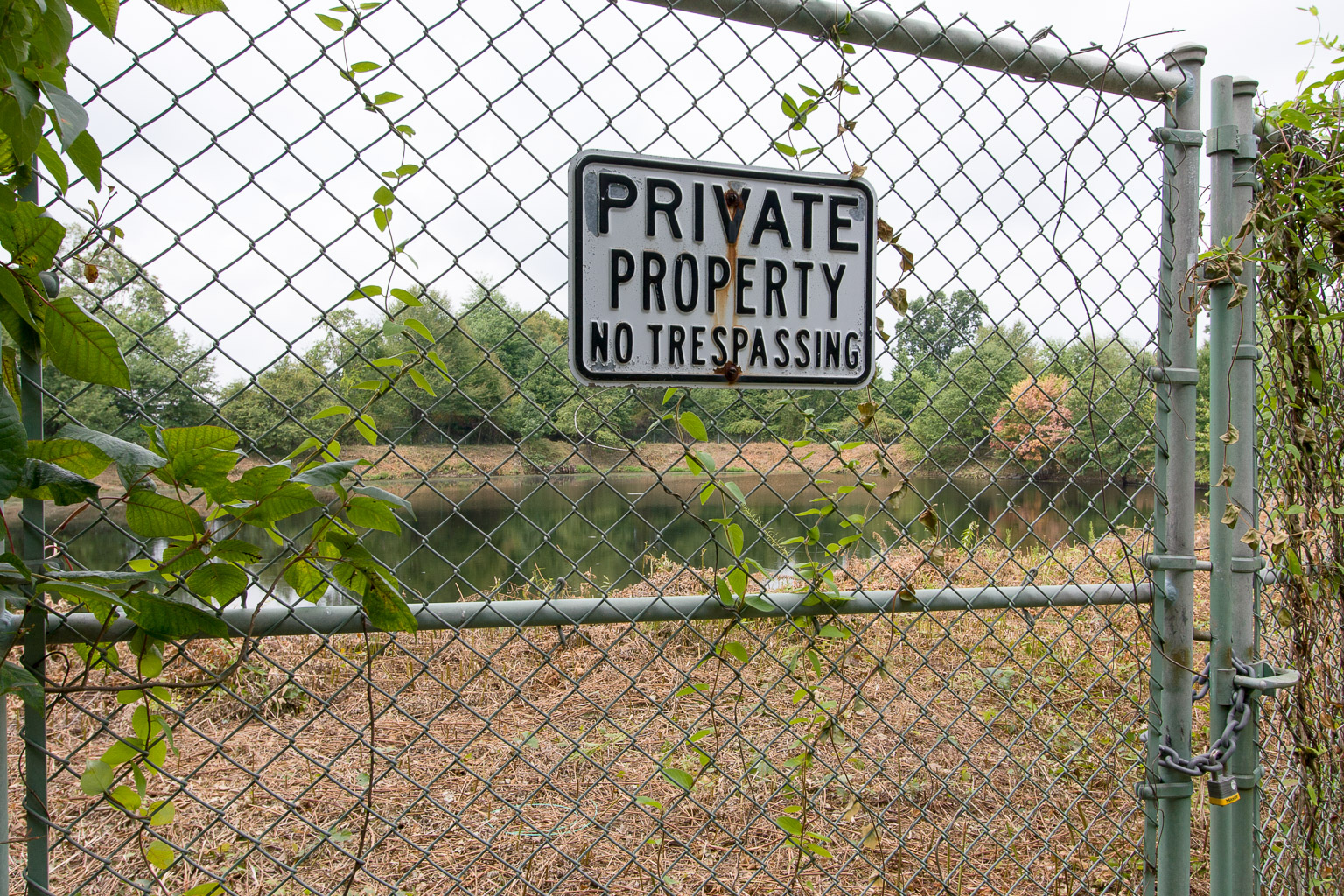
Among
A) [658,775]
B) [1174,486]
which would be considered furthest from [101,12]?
[658,775]

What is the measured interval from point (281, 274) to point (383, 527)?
0.38 meters

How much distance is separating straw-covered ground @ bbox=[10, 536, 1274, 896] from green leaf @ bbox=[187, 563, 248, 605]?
25cm

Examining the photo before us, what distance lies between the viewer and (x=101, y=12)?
885 mm

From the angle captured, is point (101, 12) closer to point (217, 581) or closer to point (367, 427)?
point (367, 427)

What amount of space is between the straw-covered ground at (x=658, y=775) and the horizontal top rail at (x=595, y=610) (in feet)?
0.19

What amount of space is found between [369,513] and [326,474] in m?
0.09

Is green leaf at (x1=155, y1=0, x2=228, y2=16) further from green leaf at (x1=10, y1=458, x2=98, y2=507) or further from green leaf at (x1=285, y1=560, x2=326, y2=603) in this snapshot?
green leaf at (x1=285, y1=560, x2=326, y2=603)

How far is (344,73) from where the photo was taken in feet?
3.63

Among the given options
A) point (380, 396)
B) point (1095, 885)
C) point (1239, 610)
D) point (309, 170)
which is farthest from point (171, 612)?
point (1095, 885)

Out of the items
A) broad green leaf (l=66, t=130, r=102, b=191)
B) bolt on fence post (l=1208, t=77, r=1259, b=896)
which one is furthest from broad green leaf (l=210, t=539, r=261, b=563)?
bolt on fence post (l=1208, t=77, r=1259, b=896)

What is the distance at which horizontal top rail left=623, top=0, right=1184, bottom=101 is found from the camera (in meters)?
1.35

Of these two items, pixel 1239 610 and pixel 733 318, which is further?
pixel 1239 610

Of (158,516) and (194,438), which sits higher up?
(194,438)

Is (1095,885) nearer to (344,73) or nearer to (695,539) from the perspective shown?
(344,73)
